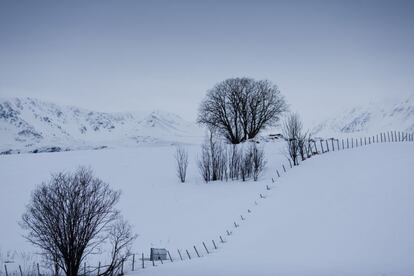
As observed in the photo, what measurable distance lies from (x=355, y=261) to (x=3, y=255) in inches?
786

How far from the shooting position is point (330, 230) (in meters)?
20.1

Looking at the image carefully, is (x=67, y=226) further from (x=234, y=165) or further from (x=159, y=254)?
(x=234, y=165)

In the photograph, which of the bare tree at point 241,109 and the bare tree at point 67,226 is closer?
the bare tree at point 67,226

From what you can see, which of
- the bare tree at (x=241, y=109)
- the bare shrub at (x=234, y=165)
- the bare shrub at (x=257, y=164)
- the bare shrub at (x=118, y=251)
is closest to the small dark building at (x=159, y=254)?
the bare shrub at (x=118, y=251)

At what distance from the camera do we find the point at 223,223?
26.7 meters

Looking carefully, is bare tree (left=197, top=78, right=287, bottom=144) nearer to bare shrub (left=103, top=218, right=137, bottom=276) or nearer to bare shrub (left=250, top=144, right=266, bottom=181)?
bare shrub (left=250, top=144, right=266, bottom=181)

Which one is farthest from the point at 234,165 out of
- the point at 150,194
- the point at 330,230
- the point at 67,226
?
the point at 67,226

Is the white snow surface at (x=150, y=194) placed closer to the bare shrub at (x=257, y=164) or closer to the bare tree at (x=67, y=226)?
the bare shrub at (x=257, y=164)

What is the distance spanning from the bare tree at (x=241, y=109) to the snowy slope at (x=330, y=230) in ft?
70.6

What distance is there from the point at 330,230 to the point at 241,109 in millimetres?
32897

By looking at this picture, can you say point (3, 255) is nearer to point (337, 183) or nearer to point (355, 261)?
point (355, 261)

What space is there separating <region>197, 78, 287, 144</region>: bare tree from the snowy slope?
2152 cm

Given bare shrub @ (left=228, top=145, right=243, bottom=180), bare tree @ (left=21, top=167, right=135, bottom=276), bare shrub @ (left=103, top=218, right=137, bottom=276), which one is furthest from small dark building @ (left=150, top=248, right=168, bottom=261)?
bare shrub @ (left=228, top=145, right=243, bottom=180)

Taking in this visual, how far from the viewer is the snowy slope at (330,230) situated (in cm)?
1609
